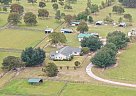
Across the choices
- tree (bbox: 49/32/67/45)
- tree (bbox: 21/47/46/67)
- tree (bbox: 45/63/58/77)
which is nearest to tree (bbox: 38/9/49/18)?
tree (bbox: 49/32/67/45)

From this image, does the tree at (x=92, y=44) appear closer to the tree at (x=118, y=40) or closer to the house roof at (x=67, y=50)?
the house roof at (x=67, y=50)

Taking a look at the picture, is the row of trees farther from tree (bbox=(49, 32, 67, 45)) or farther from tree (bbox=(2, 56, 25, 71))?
tree (bbox=(2, 56, 25, 71))

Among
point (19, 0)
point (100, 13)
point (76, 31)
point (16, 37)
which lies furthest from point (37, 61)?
point (19, 0)

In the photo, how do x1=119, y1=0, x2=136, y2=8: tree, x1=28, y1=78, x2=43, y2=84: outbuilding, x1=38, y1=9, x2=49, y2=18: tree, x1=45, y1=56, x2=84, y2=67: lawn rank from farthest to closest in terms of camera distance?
x1=119, y1=0, x2=136, y2=8: tree, x1=38, y1=9, x2=49, y2=18: tree, x1=45, y1=56, x2=84, y2=67: lawn, x1=28, y1=78, x2=43, y2=84: outbuilding

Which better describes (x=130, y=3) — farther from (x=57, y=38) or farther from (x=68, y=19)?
(x=57, y=38)

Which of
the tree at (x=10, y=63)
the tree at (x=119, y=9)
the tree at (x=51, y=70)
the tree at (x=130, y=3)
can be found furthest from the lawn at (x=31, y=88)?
the tree at (x=130, y=3)

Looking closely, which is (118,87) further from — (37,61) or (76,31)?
(76,31)
